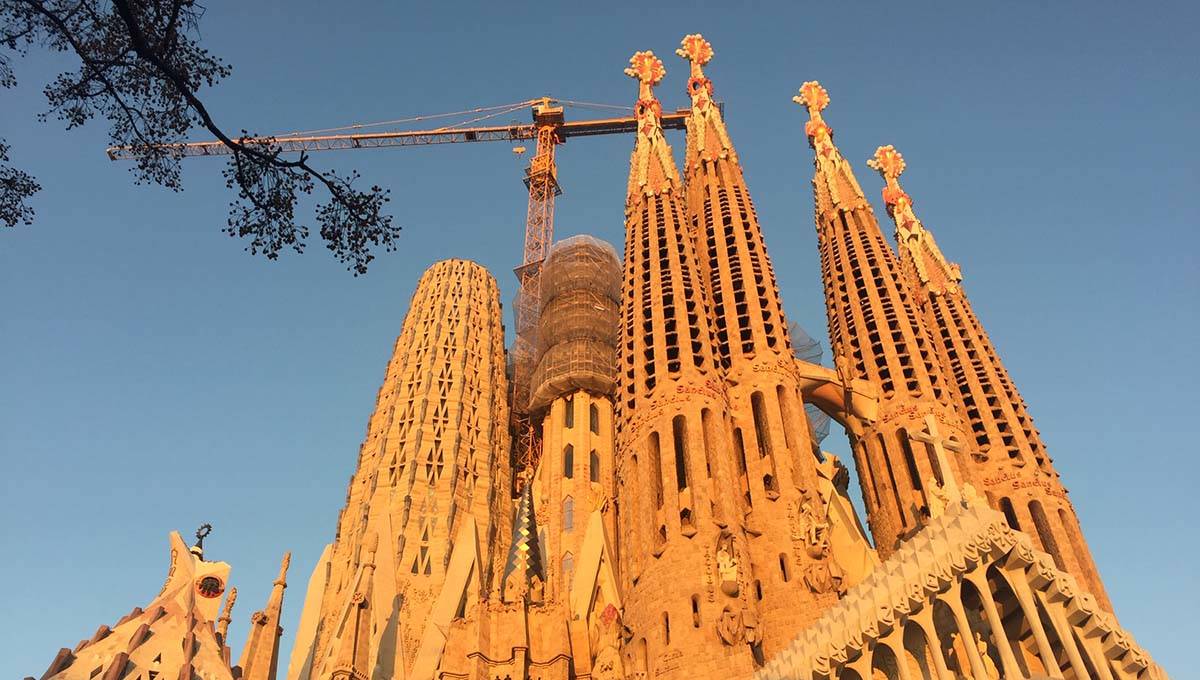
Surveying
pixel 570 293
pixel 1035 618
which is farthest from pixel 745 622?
pixel 570 293

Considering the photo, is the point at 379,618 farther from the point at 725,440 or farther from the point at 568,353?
the point at 568,353

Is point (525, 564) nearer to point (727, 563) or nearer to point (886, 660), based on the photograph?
point (727, 563)

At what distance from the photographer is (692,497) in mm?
27672

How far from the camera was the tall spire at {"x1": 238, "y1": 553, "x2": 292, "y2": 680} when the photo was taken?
82.1 ft

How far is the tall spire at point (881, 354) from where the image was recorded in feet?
107

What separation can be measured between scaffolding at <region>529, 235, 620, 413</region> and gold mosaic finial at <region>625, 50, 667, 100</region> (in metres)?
7.75

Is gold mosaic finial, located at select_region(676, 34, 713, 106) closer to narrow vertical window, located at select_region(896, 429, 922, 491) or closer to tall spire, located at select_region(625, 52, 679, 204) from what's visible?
tall spire, located at select_region(625, 52, 679, 204)

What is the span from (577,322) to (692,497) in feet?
49.5

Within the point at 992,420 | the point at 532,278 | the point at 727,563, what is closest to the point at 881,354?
the point at 992,420

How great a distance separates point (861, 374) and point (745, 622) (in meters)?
15.4

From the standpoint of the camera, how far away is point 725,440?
29.8 m

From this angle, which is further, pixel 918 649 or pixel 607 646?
pixel 607 646

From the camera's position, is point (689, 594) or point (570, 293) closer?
point (689, 594)

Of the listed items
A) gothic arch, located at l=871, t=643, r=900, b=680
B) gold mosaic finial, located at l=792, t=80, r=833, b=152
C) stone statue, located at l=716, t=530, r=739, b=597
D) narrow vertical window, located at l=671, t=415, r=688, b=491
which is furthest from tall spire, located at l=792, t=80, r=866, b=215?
gothic arch, located at l=871, t=643, r=900, b=680
